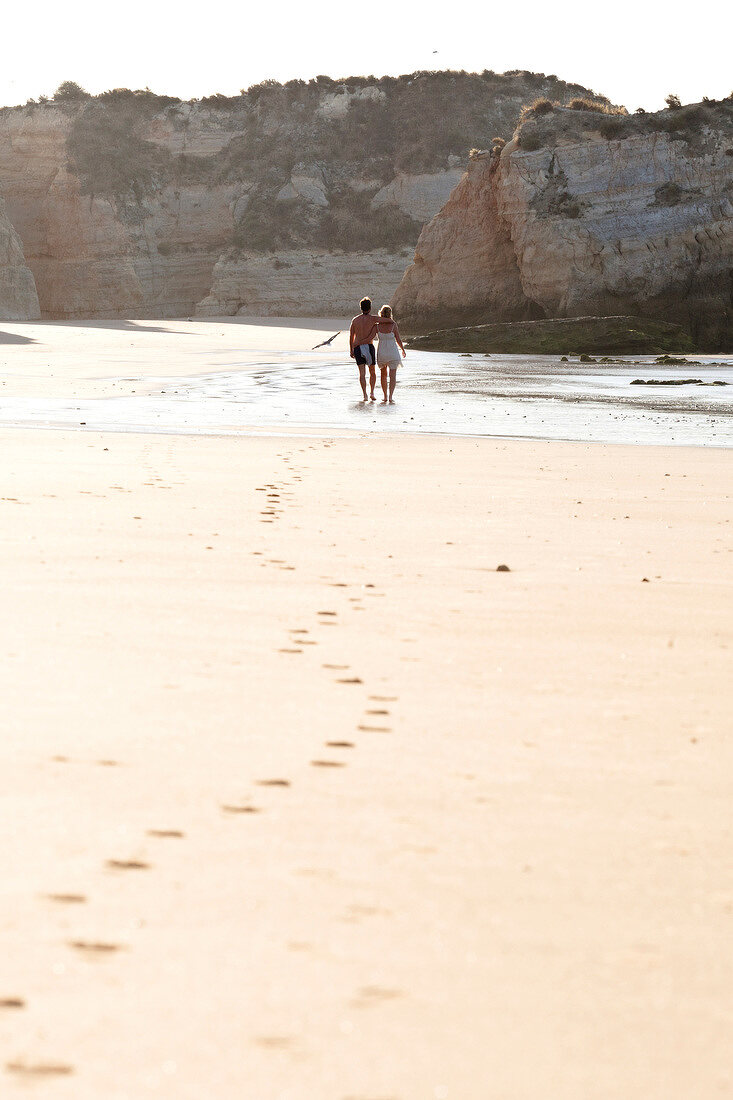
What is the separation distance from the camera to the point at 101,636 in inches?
141

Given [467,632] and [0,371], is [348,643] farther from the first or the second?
[0,371]

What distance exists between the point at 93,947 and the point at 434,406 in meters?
14.5

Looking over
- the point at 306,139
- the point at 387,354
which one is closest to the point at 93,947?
the point at 387,354

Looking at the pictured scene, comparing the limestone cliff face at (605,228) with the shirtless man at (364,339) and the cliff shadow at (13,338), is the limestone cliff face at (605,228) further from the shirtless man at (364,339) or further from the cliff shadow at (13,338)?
the shirtless man at (364,339)

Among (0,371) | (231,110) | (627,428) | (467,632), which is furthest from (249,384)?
(231,110)

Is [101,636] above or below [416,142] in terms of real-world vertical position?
below

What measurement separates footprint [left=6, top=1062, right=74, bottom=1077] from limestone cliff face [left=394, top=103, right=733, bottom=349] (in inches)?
1435

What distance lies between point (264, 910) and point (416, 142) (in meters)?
74.0

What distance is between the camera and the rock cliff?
6644 cm

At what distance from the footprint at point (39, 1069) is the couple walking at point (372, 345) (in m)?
15.3

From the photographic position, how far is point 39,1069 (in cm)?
149

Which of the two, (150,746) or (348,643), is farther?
(348,643)

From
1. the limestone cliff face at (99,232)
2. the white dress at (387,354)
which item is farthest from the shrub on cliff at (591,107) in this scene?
the limestone cliff face at (99,232)

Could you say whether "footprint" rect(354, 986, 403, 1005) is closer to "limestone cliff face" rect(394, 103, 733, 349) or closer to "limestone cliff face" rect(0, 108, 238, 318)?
"limestone cliff face" rect(394, 103, 733, 349)
